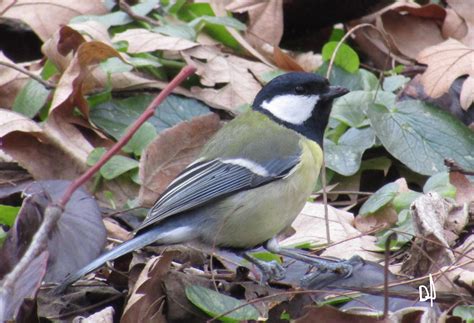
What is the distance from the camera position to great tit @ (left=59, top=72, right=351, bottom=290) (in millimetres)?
3775

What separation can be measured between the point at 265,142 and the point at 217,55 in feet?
4.36

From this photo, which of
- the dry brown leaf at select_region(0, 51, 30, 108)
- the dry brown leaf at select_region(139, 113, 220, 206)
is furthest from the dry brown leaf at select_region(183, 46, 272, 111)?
the dry brown leaf at select_region(0, 51, 30, 108)

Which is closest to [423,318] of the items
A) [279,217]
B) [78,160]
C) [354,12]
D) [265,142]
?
[279,217]

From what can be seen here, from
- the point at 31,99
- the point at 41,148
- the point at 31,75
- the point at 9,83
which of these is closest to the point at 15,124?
the point at 41,148

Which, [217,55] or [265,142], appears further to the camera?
[217,55]

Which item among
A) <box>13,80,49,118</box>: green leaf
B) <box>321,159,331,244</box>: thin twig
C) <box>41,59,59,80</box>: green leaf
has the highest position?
<box>41,59,59,80</box>: green leaf

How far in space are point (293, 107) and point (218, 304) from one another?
1.20 metres

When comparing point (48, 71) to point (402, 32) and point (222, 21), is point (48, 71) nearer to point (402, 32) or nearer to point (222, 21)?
point (222, 21)

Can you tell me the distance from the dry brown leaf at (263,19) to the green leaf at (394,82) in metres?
0.77

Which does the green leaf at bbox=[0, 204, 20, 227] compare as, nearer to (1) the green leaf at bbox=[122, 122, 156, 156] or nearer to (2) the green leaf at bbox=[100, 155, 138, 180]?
(2) the green leaf at bbox=[100, 155, 138, 180]

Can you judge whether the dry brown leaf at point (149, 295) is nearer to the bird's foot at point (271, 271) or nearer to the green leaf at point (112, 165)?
the bird's foot at point (271, 271)

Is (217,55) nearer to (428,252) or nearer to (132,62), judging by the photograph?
(132,62)

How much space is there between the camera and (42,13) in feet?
17.4

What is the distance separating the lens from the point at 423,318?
306 centimetres
